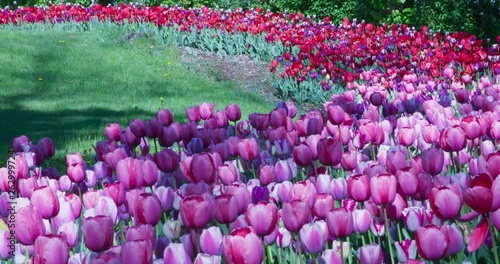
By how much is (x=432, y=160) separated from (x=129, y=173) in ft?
3.35

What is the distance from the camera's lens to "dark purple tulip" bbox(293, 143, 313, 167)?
263 cm

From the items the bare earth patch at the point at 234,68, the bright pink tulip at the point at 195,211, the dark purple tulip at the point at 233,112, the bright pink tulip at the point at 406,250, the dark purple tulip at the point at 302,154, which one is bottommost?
the bare earth patch at the point at 234,68

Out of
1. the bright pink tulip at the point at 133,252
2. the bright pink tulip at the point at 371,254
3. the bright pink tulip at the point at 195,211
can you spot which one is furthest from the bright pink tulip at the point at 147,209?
the bright pink tulip at the point at 371,254

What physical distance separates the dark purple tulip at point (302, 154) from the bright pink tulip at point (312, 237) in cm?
85

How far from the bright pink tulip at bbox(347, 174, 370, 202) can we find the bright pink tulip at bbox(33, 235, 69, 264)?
87cm

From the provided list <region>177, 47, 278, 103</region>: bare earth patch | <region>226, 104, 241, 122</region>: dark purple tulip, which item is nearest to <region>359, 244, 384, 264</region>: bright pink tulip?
<region>226, 104, 241, 122</region>: dark purple tulip

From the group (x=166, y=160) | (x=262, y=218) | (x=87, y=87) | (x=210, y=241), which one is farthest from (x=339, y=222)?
(x=87, y=87)

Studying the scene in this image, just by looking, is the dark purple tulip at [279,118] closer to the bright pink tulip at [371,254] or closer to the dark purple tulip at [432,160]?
the dark purple tulip at [432,160]

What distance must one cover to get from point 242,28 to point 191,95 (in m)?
3.09

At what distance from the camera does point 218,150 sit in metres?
2.99

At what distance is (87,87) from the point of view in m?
9.23

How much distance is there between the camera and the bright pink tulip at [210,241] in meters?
1.72

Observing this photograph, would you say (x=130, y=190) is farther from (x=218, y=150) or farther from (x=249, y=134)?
(x=249, y=134)

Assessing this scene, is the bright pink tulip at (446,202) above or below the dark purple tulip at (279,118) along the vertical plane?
above
